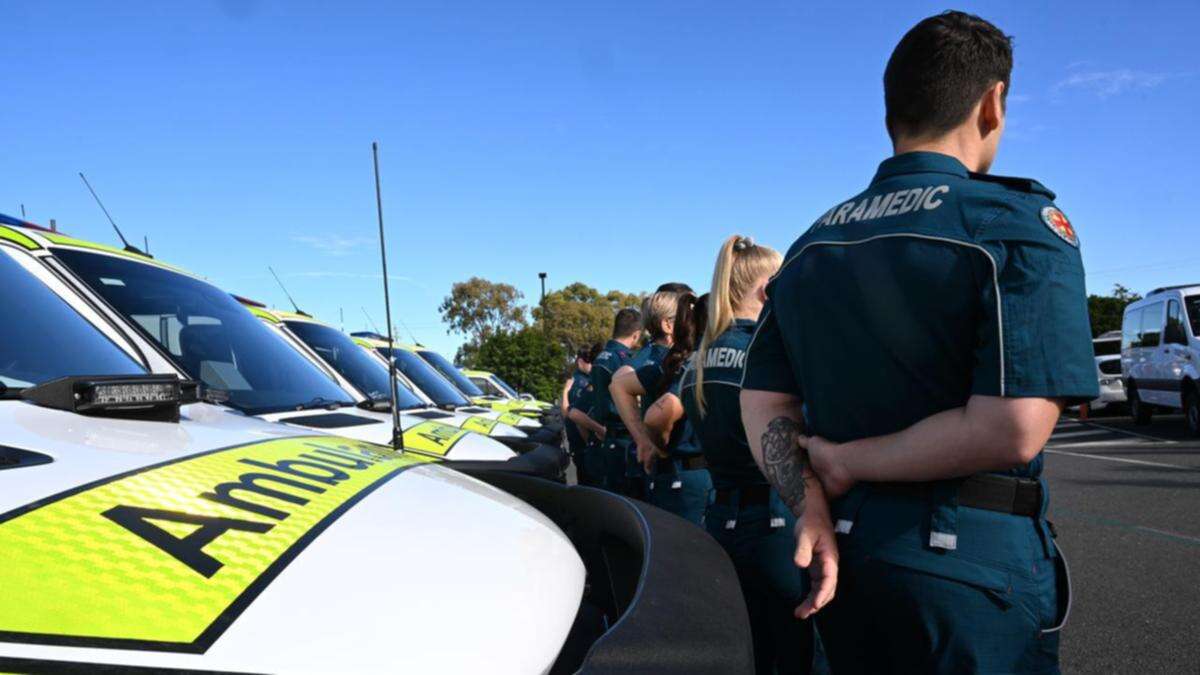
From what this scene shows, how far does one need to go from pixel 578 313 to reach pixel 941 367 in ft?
183

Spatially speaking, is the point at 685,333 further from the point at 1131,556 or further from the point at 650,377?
the point at 1131,556

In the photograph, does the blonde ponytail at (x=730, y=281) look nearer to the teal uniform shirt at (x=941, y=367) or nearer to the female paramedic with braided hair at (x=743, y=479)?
the female paramedic with braided hair at (x=743, y=479)

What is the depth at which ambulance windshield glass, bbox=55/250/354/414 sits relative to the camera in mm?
3398

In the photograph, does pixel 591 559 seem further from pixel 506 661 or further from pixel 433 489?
pixel 506 661

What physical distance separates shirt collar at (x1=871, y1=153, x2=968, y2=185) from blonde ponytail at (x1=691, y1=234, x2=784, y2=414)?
4.73 ft

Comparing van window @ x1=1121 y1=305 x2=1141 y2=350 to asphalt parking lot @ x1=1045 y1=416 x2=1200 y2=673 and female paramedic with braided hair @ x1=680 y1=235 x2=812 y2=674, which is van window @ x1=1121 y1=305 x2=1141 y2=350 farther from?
female paramedic with braided hair @ x1=680 y1=235 x2=812 y2=674

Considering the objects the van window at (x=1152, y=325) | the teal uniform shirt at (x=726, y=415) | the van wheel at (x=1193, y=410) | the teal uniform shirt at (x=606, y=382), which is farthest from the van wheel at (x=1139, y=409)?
the teal uniform shirt at (x=726, y=415)

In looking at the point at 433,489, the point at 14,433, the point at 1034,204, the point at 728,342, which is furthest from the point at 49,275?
the point at 1034,204

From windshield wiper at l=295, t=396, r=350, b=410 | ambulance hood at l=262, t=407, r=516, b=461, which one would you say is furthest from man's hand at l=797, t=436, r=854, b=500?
windshield wiper at l=295, t=396, r=350, b=410

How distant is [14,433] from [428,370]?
25.5ft

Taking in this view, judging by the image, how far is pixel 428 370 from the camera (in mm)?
9438

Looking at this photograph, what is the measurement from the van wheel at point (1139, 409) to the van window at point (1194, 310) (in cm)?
322

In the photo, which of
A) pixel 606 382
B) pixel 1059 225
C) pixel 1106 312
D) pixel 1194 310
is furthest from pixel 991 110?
pixel 1106 312

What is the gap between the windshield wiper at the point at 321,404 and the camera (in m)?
4.52
